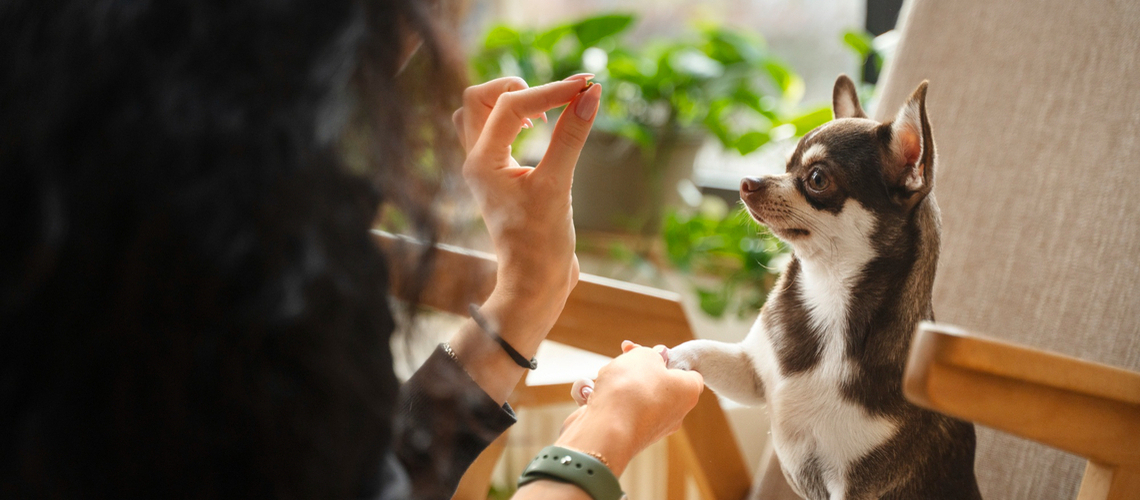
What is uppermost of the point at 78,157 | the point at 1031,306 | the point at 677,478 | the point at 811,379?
the point at 78,157

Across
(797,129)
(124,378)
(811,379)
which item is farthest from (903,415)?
(124,378)

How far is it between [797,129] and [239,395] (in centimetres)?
55

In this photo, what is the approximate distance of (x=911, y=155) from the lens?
1.44 feet

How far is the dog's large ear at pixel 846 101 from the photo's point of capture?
1.66 ft

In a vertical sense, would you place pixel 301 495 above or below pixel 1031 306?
above

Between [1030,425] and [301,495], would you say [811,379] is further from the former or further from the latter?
[301,495]

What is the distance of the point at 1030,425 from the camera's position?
404 mm

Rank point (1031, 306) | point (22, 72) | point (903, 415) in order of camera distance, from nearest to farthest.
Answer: point (22, 72) → point (903, 415) → point (1031, 306)

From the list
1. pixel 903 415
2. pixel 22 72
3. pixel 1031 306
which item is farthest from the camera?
pixel 1031 306

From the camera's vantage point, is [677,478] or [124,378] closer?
[124,378]

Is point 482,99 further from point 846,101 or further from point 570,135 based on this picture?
point 846,101

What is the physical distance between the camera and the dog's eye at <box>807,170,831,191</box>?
46 centimetres

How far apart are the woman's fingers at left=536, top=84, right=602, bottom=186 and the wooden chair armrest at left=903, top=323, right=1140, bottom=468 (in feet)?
0.84

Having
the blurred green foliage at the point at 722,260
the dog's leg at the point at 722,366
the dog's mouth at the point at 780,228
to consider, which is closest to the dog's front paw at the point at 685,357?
the dog's leg at the point at 722,366
